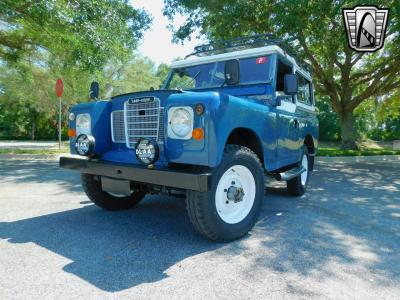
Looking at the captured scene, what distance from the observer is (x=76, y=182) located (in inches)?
282

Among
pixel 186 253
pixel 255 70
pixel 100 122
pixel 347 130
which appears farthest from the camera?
pixel 347 130

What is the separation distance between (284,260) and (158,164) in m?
1.52

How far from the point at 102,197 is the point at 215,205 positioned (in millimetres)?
1941

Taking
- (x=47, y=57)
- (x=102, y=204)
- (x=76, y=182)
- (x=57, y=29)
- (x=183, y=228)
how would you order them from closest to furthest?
(x=183, y=228) < (x=102, y=204) < (x=76, y=182) < (x=57, y=29) < (x=47, y=57)

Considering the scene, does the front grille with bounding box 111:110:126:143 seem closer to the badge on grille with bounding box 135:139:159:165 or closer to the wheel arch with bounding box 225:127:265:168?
the badge on grille with bounding box 135:139:159:165

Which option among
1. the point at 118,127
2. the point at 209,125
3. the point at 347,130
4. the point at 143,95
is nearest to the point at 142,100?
the point at 143,95

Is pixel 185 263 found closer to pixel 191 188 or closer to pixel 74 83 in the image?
pixel 191 188

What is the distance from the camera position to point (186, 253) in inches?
124

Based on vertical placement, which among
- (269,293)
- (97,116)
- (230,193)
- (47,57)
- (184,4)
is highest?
(184,4)

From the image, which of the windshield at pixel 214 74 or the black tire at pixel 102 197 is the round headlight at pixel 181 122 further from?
the windshield at pixel 214 74

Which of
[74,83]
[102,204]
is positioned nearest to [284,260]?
[102,204]

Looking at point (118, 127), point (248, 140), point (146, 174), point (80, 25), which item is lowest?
point (146, 174)

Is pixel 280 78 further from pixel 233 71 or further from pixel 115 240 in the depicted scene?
pixel 115 240

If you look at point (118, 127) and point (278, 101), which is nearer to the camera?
point (118, 127)
